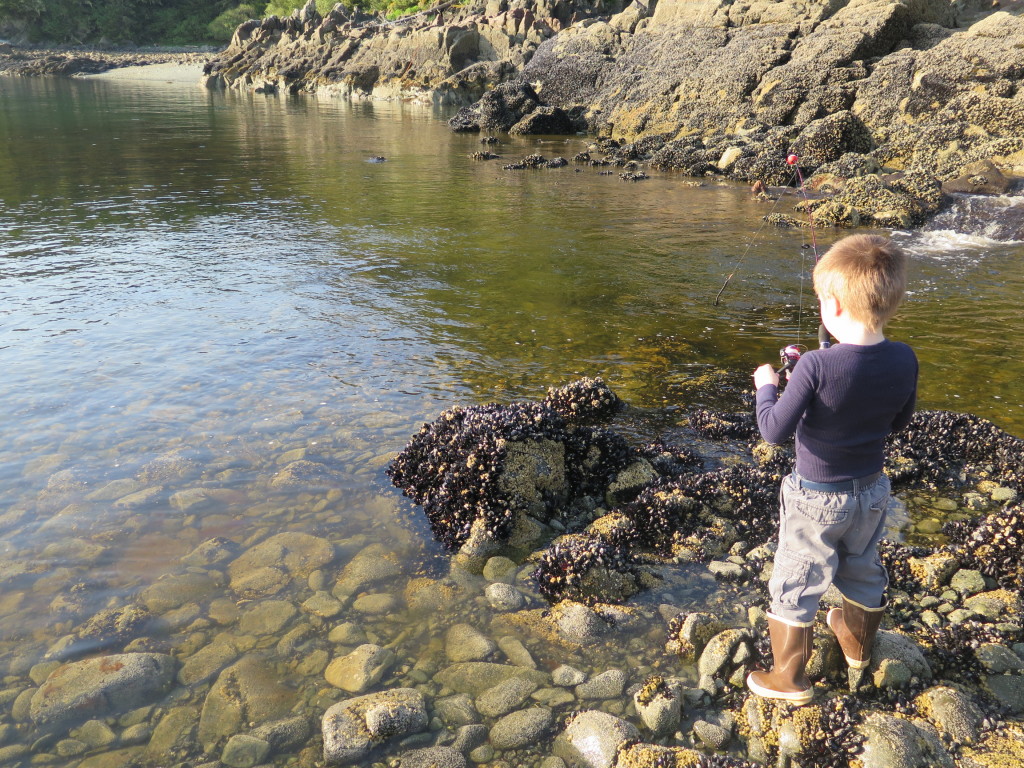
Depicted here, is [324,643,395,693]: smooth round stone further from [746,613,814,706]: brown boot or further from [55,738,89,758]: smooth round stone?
[746,613,814,706]: brown boot

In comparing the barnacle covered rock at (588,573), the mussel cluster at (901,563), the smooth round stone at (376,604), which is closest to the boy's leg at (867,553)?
the mussel cluster at (901,563)

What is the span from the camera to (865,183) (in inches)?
730

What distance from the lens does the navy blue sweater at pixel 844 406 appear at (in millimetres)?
3637

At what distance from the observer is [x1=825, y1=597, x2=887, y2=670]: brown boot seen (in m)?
3.96

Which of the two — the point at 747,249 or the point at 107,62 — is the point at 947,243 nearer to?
the point at 747,249

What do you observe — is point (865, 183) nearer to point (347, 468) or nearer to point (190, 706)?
point (347, 468)

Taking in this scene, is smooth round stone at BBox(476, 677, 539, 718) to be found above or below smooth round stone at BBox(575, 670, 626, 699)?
below

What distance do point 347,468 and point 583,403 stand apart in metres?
2.61

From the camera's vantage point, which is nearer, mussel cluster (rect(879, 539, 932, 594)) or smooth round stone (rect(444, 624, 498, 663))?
Result: smooth round stone (rect(444, 624, 498, 663))

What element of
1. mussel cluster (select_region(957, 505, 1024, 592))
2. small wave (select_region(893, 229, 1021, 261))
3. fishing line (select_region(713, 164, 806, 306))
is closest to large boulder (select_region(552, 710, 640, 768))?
mussel cluster (select_region(957, 505, 1024, 592))

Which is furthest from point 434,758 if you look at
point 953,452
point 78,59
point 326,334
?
point 78,59

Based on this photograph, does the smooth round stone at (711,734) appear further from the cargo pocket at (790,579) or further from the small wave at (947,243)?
the small wave at (947,243)

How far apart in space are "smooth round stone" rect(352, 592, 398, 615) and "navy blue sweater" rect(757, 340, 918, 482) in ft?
9.39

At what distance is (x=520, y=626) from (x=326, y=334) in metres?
6.43
